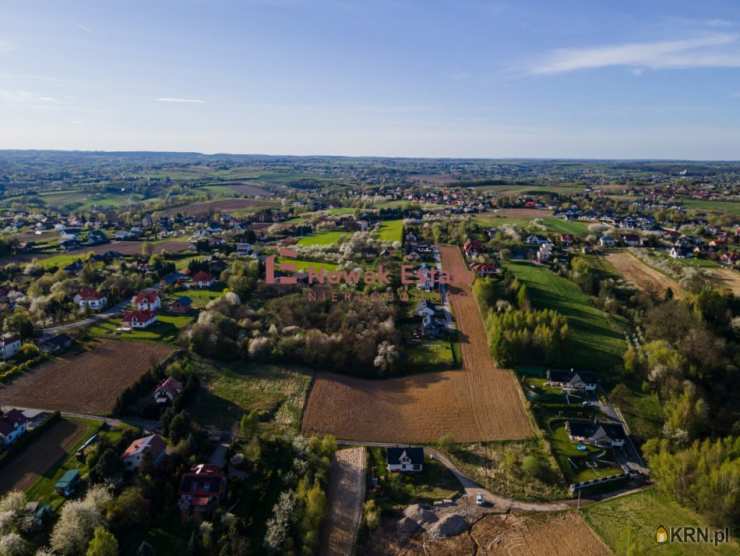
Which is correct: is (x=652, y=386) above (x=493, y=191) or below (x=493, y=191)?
below

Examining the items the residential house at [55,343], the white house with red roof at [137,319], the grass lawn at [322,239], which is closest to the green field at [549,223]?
the grass lawn at [322,239]

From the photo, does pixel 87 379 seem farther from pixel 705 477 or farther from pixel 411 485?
pixel 705 477

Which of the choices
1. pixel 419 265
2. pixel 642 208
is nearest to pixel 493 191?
pixel 642 208

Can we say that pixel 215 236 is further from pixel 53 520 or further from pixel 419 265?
pixel 53 520

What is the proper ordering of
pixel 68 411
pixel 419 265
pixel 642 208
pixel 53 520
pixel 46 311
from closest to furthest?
1. pixel 53 520
2. pixel 68 411
3. pixel 46 311
4. pixel 419 265
5. pixel 642 208

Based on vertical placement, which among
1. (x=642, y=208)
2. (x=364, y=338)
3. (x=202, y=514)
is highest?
(x=642, y=208)

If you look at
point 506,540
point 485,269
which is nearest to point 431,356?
point 506,540

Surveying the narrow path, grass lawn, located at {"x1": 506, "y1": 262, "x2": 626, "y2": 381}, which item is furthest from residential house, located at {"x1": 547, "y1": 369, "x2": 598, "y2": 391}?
the narrow path
